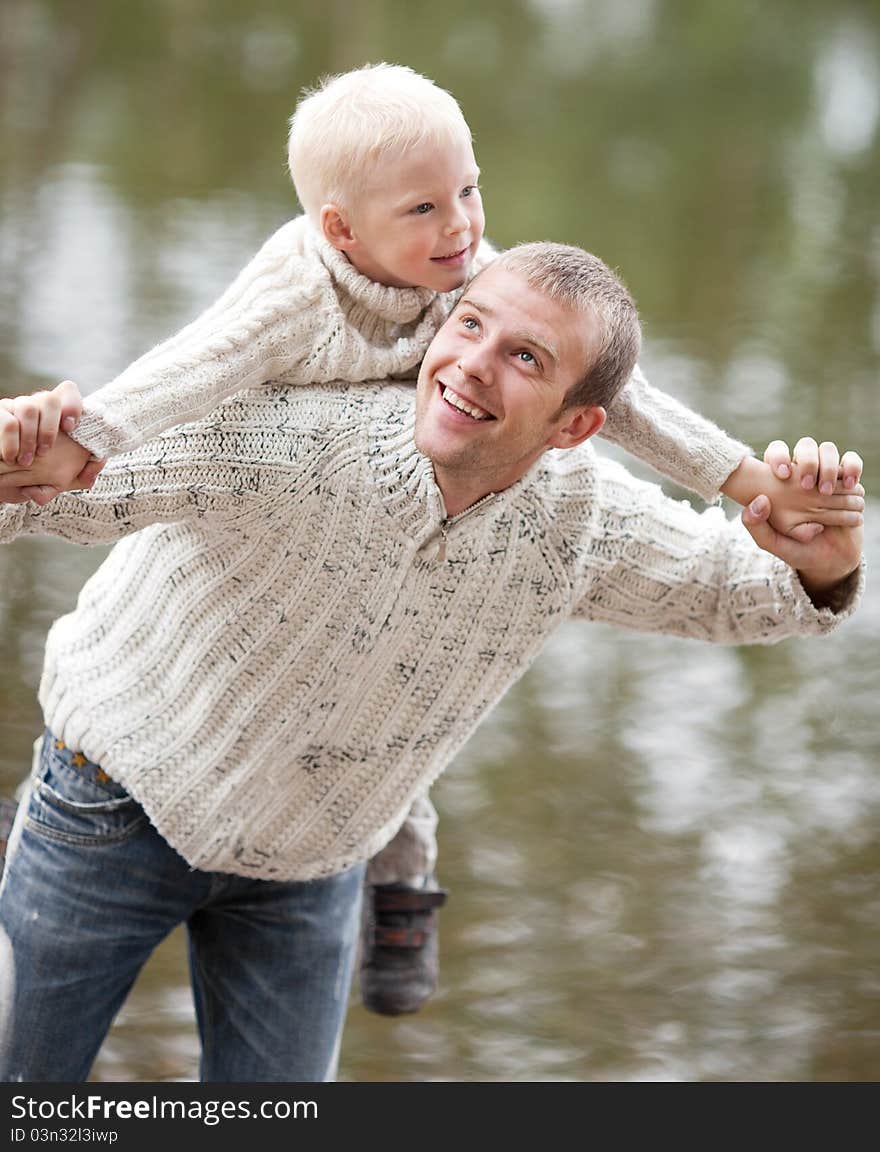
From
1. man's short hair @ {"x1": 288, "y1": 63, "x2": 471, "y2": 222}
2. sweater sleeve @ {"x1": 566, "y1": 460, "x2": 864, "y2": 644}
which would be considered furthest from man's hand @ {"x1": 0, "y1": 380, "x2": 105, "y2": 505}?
sweater sleeve @ {"x1": 566, "y1": 460, "x2": 864, "y2": 644}

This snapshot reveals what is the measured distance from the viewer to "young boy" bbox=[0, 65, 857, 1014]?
2006mm

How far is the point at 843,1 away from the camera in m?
19.3

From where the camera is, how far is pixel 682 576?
2279 millimetres

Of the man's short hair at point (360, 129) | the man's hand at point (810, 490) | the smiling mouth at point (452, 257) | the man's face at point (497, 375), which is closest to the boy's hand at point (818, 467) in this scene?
the man's hand at point (810, 490)

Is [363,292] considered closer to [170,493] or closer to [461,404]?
[461,404]

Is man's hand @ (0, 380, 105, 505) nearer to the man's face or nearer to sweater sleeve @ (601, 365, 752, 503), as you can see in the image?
the man's face

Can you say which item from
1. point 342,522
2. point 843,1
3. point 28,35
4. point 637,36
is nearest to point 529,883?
point 342,522

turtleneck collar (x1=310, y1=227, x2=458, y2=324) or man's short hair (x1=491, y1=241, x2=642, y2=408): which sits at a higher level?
turtleneck collar (x1=310, y1=227, x2=458, y2=324)

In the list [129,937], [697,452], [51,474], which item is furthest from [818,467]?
[129,937]

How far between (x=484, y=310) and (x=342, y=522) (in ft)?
0.90

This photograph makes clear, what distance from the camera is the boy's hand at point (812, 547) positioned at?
85.6 inches

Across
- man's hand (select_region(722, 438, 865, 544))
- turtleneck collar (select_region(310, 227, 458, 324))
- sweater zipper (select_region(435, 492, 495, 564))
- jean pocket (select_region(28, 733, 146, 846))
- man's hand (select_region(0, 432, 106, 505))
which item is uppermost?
turtleneck collar (select_region(310, 227, 458, 324))

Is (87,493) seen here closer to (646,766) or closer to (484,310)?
(484,310)

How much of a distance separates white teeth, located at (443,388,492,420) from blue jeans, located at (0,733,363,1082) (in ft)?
2.03
